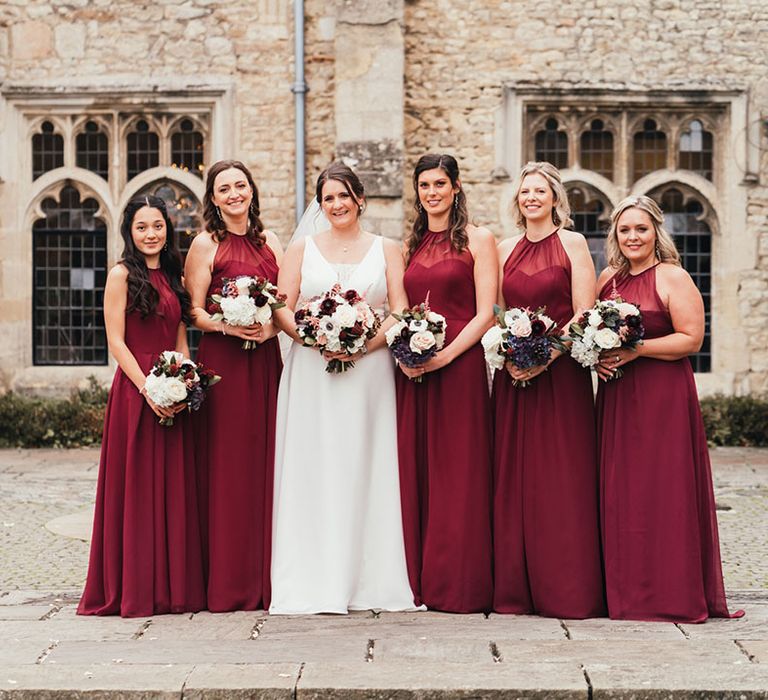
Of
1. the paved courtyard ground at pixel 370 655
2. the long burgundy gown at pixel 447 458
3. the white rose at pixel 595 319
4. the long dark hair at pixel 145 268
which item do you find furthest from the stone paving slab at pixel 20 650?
the white rose at pixel 595 319

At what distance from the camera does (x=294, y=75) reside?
14.0m

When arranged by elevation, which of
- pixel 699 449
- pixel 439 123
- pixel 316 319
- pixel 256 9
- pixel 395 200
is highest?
pixel 256 9

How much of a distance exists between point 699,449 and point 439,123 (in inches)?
333

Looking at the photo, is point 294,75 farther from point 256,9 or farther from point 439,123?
point 439,123

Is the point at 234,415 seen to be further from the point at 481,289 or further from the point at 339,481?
the point at 481,289

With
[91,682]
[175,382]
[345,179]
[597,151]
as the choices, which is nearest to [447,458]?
[175,382]

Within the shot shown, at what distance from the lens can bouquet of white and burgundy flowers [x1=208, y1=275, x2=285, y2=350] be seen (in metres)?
6.19

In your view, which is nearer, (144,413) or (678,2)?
(144,413)

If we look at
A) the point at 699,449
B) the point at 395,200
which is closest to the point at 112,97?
the point at 395,200

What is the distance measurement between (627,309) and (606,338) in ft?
0.67

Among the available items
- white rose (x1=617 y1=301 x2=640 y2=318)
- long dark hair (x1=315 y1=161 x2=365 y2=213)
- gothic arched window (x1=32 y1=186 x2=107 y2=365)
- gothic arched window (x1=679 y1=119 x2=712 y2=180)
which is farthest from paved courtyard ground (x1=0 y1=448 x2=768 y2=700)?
gothic arched window (x1=679 y1=119 x2=712 y2=180)

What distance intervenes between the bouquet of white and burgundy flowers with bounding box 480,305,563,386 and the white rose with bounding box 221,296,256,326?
116 cm

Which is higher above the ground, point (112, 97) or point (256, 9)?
point (256, 9)

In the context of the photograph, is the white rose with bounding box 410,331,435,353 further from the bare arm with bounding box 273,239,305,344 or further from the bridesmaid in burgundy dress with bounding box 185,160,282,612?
the bridesmaid in burgundy dress with bounding box 185,160,282,612
